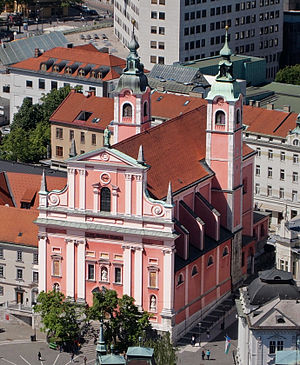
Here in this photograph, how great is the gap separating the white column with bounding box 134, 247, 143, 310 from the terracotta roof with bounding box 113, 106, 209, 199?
6053 mm

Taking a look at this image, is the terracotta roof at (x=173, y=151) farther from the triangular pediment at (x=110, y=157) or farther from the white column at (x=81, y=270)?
the white column at (x=81, y=270)

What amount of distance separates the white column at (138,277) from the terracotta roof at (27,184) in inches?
802

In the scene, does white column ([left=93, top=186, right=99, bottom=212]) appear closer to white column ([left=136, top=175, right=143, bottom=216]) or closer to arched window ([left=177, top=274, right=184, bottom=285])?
white column ([left=136, top=175, right=143, bottom=216])

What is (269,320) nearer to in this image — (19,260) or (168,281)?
(168,281)

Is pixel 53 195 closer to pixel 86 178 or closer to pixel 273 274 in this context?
pixel 86 178

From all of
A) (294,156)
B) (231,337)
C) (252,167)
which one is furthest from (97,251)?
(294,156)

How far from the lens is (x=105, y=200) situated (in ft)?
539

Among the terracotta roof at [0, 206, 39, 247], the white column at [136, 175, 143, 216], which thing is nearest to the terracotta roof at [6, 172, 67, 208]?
the terracotta roof at [0, 206, 39, 247]

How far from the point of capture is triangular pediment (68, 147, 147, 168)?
531 ft

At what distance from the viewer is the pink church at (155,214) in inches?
6417

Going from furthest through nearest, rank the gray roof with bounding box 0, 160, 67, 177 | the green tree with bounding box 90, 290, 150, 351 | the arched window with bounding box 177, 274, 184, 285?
1. the gray roof with bounding box 0, 160, 67, 177
2. the arched window with bounding box 177, 274, 184, 285
3. the green tree with bounding box 90, 290, 150, 351

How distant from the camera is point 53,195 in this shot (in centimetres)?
16588

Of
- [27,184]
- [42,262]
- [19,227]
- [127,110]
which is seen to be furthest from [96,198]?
[27,184]

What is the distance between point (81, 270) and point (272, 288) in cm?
2548
